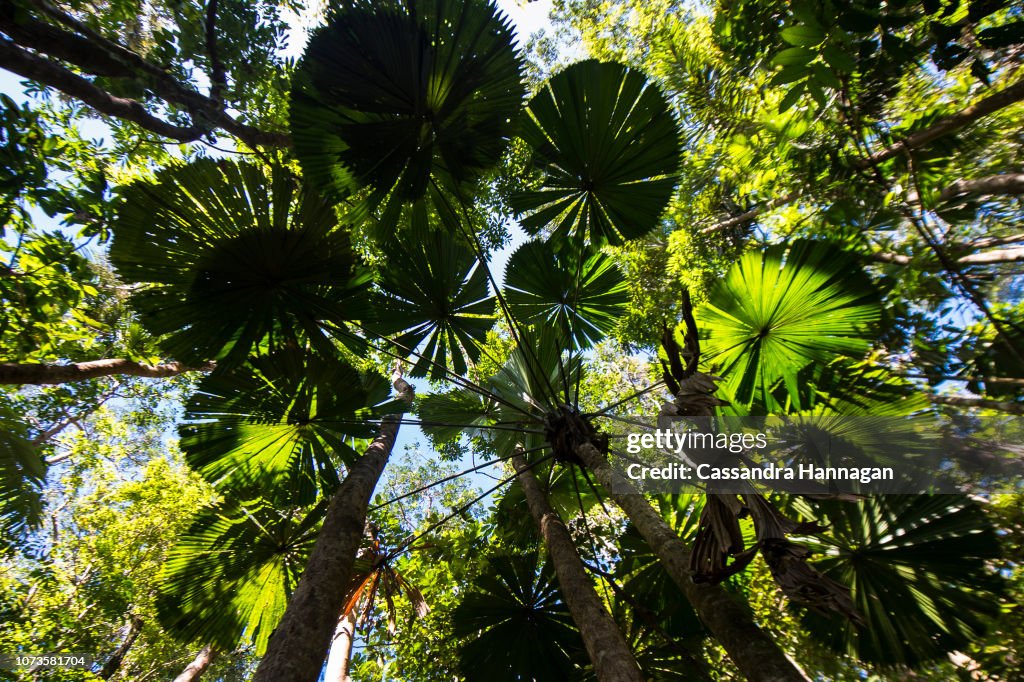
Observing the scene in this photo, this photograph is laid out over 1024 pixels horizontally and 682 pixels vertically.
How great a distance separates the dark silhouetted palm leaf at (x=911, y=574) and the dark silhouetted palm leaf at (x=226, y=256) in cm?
341

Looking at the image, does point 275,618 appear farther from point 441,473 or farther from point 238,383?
point 441,473

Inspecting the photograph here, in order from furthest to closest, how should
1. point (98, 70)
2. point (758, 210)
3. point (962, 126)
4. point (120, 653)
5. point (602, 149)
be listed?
point (120, 653) → point (758, 210) → point (98, 70) → point (962, 126) → point (602, 149)

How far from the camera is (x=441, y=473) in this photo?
945 centimetres

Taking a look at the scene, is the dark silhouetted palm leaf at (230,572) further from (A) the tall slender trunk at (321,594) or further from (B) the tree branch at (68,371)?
(B) the tree branch at (68,371)

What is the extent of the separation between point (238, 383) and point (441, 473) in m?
7.32

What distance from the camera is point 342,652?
11.9ft

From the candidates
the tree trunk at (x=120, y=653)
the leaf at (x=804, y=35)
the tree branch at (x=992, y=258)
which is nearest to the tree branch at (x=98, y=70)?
the leaf at (x=804, y=35)

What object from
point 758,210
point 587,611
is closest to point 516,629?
point 587,611

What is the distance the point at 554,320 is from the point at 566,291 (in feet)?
1.26

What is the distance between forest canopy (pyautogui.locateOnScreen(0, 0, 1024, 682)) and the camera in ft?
7.07

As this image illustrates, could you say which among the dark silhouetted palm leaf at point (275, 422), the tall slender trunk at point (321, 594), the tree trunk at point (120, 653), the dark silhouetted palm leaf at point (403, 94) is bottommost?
the tree trunk at point (120, 653)

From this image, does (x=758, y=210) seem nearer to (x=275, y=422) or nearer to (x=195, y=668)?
(x=275, y=422)

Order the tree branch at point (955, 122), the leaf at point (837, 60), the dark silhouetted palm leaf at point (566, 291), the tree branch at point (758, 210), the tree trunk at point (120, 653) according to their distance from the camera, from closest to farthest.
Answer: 1. the leaf at point (837, 60)
2. the tree branch at point (955, 122)
3. the dark silhouetted palm leaf at point (566, 291)
4. the tree branch at point (758, 210)
5. the tree trunk at point (120, 653)

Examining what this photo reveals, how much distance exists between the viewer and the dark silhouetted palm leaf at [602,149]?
2.34 m
